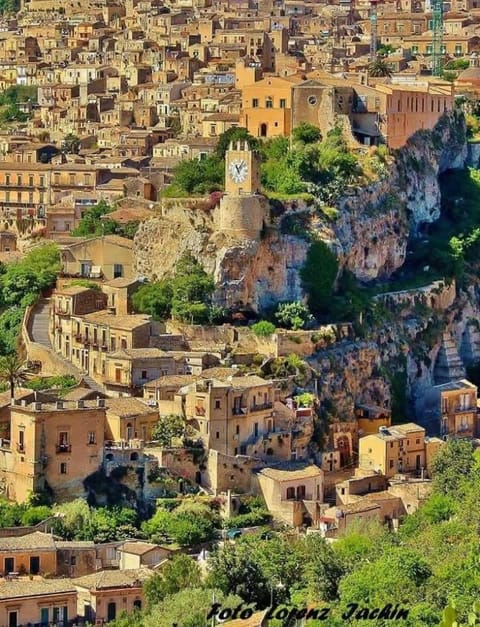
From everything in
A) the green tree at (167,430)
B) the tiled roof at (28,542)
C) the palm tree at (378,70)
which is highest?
the palm tree at (378,70)

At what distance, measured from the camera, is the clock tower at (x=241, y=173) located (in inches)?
2441

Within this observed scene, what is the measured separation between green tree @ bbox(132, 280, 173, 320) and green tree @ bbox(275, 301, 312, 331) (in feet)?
9.66

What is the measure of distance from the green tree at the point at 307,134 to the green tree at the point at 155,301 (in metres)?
8.11

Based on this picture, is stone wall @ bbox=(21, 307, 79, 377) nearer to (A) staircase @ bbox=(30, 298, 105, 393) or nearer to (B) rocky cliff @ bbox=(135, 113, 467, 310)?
(A) staircase @ bbox=(30, 298, 105, 393)

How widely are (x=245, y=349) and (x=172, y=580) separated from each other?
43.5 ft

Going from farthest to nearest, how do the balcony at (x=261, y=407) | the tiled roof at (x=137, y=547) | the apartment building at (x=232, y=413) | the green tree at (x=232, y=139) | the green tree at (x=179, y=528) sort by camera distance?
the green tree at (x=232, y=139)
the balcony at (x=261, y=407)
the apartment building at (x=232, y=413)
the green tree at (x=179, y=528)
the tiled roof at (x=137, y=547)

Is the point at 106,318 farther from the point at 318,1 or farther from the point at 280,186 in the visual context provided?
the point at 318,1

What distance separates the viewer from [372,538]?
171ft

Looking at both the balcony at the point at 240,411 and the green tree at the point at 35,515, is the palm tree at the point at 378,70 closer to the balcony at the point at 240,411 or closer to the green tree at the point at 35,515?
the balcony at the point at 240,411

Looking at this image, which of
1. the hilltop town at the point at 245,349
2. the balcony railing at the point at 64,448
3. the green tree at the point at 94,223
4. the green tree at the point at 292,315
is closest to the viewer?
the hilltop town at the point at 245,349

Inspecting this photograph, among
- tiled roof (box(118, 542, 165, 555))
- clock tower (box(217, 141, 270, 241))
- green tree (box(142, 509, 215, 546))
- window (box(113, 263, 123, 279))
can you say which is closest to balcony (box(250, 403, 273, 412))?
green tree (box(142, 509, 215, 546))

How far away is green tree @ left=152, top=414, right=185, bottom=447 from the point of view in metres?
54.9

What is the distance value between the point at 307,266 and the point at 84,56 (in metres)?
34.3

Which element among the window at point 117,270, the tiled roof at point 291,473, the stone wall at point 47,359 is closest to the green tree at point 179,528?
the tiled roof at point 291,473
